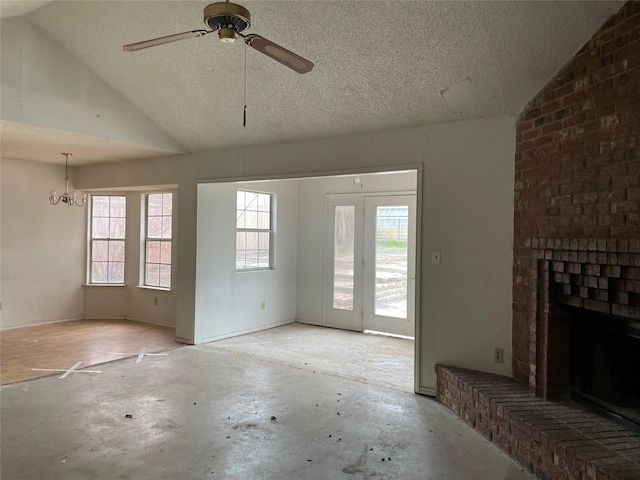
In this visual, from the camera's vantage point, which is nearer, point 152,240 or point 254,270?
point 254,270

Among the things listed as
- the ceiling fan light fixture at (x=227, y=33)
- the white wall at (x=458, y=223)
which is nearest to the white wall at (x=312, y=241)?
the white wall at (x=458, y=223)

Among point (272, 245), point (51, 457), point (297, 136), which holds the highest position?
point (297, 136)

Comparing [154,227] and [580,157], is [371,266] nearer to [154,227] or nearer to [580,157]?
[154,227]

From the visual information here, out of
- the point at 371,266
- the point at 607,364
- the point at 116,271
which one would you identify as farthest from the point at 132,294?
the point at 607,364

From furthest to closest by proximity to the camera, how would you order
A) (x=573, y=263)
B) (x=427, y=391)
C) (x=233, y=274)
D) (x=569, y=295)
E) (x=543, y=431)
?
(x=233, y=274) < (x=427, y=391) < (x=569, y=295) < (x=573, y=263) < (x=543, y=431)

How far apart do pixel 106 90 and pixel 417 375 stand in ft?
13.9

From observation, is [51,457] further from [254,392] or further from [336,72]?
[336,72]

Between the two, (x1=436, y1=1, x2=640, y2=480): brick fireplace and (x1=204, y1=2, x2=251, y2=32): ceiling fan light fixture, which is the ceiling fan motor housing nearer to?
(x1=204, y1=2, x2=251, y2=32): ceiling fan light fixture

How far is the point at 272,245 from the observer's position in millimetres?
6723

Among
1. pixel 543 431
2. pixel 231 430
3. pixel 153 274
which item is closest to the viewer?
pixel 543 431

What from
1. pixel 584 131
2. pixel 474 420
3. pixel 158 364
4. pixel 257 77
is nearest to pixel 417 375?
pixel 474 420

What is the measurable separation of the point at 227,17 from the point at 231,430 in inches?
105

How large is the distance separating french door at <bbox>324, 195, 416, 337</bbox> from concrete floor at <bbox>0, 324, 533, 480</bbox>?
204cm

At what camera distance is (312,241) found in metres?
6.92
